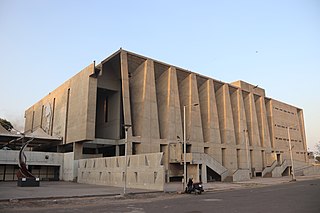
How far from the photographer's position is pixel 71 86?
184 ft

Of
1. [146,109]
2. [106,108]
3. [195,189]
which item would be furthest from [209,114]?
[195,189]

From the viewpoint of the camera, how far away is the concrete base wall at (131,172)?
2782 centimetres

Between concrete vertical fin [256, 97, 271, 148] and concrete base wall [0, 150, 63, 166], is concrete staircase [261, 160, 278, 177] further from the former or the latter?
concrete base wall [0, 150, 63, 166]

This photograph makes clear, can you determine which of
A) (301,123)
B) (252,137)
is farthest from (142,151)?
(301,123)

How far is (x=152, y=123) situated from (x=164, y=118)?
3935 mm

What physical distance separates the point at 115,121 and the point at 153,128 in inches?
373

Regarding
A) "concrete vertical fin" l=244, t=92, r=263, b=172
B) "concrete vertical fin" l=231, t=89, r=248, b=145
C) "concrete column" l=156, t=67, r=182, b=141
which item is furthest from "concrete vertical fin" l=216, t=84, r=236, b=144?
"concrete column" l=156, t=67, r=182, b=141

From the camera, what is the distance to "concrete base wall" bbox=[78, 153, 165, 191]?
27820 mm

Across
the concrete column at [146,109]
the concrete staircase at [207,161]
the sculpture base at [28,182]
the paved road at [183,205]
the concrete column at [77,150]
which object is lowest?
the paved road at [183,205]

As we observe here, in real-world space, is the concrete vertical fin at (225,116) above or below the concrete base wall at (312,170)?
above

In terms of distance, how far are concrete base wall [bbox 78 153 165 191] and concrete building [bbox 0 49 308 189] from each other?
0.40 feet

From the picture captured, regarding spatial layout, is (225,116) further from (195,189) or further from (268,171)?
(195,189)

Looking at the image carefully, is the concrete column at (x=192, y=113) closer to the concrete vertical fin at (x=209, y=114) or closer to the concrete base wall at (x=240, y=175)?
the concrete vertical fin at (x=209, y=114)

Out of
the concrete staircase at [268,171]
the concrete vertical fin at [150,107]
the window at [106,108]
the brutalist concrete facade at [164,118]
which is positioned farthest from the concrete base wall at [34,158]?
the concrete staircase at [268,171]
